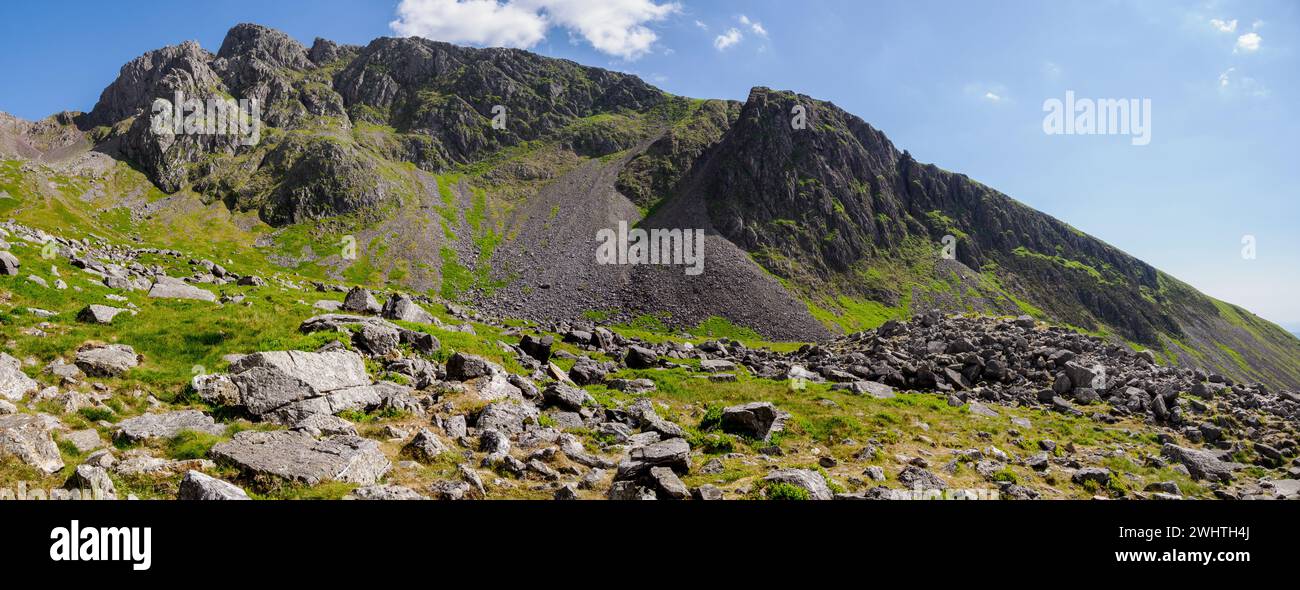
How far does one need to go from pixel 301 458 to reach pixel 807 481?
484 inches

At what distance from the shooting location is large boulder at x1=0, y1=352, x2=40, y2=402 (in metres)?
12.8

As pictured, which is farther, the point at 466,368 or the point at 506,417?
the point at 466,368

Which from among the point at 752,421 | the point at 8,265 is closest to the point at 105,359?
the point at 8,265

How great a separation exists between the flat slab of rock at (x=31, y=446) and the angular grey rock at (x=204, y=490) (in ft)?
9.76

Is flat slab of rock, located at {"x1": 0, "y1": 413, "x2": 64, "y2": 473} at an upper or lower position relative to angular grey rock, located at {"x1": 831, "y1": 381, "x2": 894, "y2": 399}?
upper

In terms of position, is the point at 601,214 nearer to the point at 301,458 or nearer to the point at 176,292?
the point at 176,292

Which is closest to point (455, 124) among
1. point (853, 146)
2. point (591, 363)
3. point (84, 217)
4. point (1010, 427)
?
point (84, 217)

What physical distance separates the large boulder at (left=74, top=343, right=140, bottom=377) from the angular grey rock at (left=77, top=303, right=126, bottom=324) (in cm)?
427

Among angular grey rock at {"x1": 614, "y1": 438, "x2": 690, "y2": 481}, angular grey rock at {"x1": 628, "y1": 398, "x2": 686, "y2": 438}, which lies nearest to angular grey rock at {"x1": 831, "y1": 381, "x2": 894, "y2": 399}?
angular grey rock at {"x1": 628, "y1": 398, "x2": 686, "y2": 438}

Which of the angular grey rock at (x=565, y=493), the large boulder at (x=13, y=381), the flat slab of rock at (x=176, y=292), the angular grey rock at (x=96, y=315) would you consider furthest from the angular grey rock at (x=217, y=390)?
the flat slab of rock at (x=176, y=292)

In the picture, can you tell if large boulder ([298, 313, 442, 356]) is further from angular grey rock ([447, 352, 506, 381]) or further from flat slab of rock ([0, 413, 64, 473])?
flat slab of rock ([0, 413, 64, 473])

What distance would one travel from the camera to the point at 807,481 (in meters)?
13.8

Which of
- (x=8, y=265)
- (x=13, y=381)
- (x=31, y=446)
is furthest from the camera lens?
(x=8, y=265)
